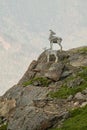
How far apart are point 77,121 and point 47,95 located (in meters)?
15.8

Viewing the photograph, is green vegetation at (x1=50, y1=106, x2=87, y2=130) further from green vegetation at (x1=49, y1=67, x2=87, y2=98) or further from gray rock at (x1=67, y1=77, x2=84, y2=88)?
gray rock at (x1=67, y1=77, x2=84, y2=88)

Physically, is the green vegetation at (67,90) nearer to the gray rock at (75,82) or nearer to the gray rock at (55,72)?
the gray rock at (75,82)

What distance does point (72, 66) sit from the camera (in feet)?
208

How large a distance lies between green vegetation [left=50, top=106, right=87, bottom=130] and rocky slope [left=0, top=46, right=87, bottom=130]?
0.90 meters

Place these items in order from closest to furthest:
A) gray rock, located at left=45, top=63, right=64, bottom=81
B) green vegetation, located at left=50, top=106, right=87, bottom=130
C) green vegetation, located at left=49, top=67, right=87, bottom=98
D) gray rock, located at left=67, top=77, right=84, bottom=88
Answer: green vegetation, located at left=50, top=106, right=87, bottom=130 < green vegetation, located at left=49, top=67, right=87, bottom=98 < gray rock, located at left=67, top=77, right=84, bottom=88 < gray rock, located at left=45, top=63, right=64, bottom=81

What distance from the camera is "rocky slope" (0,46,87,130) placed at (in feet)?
138

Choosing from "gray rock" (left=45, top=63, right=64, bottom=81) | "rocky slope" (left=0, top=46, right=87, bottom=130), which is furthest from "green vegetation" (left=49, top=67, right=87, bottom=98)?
"gray rock" (left=45, top=63, right=64, bottom=81)

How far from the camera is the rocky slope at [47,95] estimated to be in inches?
1652

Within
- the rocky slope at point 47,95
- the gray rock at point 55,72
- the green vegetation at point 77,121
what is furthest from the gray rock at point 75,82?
the green vegetation at point 77,121

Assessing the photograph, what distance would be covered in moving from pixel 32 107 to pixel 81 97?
581 centimetres

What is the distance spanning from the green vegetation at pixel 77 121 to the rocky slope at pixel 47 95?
0.90 meters

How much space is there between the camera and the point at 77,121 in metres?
37.8

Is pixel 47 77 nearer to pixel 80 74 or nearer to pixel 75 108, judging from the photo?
pixel 80 74

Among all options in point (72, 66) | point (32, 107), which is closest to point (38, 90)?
point (72, 66)
